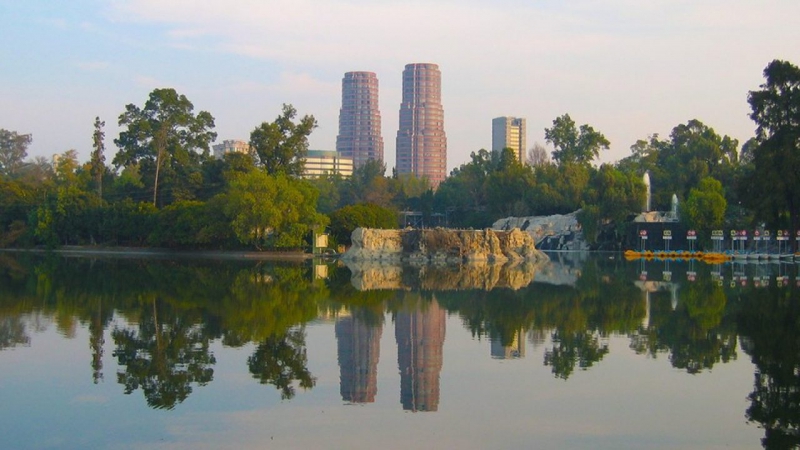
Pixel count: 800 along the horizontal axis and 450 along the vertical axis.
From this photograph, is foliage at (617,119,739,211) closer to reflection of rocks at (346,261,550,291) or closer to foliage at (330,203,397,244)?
foliage at (330,203,397,244)

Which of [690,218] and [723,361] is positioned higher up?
[690,218]

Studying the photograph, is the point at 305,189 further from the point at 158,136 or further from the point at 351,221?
the point at 158,136

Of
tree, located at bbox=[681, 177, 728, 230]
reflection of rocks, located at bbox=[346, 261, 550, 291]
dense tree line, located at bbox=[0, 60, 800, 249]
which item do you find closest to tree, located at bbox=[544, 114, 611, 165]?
dense tree line, located at bbox=[0, 60, 800, 249]

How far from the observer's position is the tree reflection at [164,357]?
12.2 m

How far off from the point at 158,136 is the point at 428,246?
26801 mm

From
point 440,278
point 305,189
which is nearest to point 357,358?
point 440,278

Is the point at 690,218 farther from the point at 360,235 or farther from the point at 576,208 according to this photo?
the point at 360,235

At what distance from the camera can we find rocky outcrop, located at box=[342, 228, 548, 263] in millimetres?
55125

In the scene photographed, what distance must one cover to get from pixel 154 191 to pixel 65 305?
158ft

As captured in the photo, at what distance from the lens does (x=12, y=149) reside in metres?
117

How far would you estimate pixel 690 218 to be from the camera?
2603 inches

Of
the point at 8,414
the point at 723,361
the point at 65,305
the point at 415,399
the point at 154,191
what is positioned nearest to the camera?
the point at 8,414

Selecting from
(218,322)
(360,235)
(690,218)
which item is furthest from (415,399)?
(690,218)

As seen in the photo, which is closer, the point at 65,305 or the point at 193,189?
the point at 65,305
